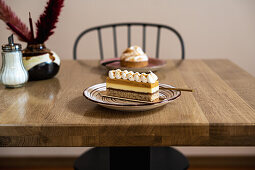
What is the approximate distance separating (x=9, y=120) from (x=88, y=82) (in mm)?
466

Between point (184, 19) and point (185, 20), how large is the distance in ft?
0.03

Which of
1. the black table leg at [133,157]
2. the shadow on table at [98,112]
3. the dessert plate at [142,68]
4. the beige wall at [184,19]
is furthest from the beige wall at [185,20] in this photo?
the shadow on table at [98,112]

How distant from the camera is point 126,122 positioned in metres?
0.81

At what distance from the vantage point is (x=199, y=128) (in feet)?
2.61

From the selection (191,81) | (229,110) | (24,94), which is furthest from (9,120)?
(191,81)

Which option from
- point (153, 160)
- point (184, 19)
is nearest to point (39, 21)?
point (153, 160)

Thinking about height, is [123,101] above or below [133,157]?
above

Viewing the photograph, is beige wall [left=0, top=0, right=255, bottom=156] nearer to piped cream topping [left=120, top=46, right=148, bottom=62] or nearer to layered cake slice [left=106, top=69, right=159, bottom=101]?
piped cream topping [left=120, top=46, right=148, bottom=62]

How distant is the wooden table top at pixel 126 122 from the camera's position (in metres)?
0.80

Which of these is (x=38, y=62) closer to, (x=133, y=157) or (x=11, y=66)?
(x=11, y=66)

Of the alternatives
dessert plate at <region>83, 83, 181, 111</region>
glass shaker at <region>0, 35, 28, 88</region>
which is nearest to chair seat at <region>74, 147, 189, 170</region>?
dessert plate at <region>83, 83, 181, 111</region>

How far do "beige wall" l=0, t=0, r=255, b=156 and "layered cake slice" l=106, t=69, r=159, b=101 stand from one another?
1418 millimetres

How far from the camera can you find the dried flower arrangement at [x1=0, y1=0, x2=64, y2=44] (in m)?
1.20

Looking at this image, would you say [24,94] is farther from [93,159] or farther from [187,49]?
[187,49]
